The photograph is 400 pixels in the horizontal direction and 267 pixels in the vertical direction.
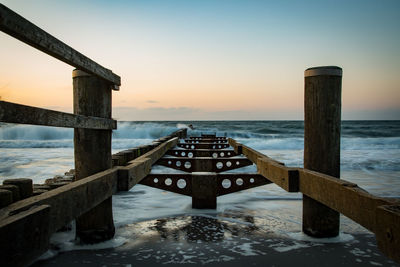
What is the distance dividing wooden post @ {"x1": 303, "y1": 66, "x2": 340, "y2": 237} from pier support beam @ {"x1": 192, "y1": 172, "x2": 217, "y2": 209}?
134 centimetres

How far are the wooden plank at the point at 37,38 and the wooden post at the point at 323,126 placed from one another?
219 centimetres

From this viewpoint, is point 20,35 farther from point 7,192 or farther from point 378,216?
point 378,216

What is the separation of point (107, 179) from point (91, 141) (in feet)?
1.88

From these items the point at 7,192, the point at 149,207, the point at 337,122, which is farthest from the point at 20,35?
the point at 149,207

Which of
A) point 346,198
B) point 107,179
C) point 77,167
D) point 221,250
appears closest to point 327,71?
point 346,198

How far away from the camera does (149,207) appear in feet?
17.2

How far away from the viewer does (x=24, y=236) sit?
4.20ft

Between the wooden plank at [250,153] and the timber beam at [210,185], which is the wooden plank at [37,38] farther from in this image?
the wooden plank at [250,153]

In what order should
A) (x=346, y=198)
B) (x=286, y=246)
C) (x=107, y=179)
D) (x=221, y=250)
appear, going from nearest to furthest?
(x=346, y=198) < (x=107, y=179) < (x=221, y=250) < (x=286, y=246)

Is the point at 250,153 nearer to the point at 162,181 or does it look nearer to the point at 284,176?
the point at 162,181

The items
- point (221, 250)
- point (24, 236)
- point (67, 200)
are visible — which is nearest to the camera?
point (24, 236)

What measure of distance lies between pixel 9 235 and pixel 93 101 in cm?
192

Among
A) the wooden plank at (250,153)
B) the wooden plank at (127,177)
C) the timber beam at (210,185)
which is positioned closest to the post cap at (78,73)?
the wooden plank at (127,177)

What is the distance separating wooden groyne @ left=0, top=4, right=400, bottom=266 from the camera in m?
1.39
